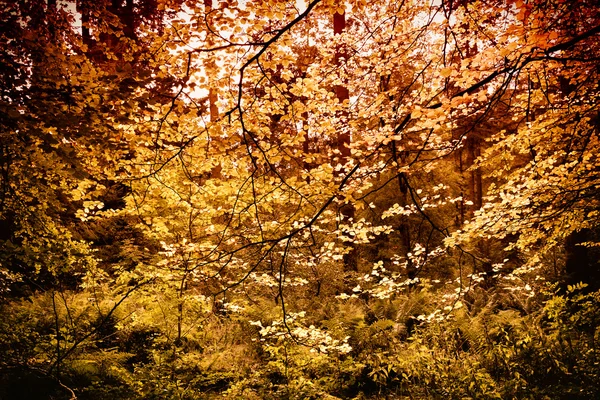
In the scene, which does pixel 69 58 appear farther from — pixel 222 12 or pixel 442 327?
pixel 442 327

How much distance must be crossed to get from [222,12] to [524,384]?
6.30m

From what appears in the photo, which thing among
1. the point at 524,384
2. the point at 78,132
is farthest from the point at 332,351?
the point at 78,132

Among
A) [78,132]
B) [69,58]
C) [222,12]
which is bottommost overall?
[78,132]

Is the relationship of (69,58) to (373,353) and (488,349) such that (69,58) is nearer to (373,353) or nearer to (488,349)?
(373,353)

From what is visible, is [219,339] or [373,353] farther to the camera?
[219,339]

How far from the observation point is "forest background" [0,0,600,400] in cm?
361

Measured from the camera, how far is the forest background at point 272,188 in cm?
361

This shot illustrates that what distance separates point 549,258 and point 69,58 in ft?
39.3

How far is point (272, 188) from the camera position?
543cm

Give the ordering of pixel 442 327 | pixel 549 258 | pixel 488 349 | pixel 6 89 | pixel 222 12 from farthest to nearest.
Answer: pixel 549 258
pixel 442 327
pixel 488 349
pixel 222 12
pixel 6 89

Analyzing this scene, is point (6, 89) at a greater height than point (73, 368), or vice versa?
point (6, 89)

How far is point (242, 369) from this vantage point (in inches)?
259

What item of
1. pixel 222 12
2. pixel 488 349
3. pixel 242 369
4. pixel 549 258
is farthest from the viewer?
pixel 549 258

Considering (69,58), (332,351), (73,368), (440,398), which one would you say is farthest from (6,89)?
(440,398)
